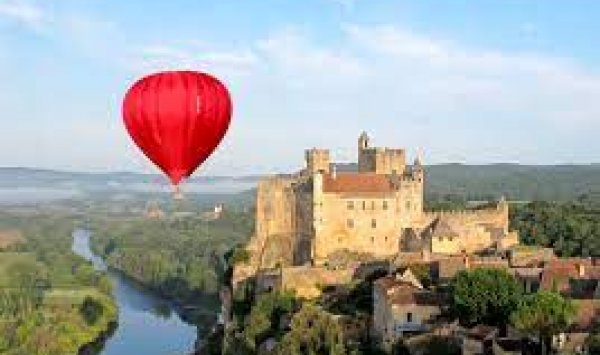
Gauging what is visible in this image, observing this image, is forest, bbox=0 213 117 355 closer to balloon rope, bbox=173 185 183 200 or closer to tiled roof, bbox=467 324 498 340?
tiled roof, bbox=467 324 498 340

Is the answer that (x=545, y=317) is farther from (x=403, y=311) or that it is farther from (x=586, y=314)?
(x=403, y=311)

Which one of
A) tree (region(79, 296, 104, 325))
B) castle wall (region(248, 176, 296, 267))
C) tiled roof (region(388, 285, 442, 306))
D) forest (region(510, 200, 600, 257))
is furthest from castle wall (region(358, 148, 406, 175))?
tree (region(79, 296, 104, 325))

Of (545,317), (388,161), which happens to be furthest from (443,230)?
(545,317)

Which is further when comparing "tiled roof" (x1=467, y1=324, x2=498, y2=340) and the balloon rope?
"tiled roof" (x1=467, y1=324, x2=498, y2=340)

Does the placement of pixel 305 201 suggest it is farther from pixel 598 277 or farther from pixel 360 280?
pixel 598 277


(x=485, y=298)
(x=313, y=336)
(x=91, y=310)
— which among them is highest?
(x=485, y=298)

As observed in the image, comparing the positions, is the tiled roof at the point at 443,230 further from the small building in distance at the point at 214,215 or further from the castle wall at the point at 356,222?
the small building in distance at the point at 214,215
